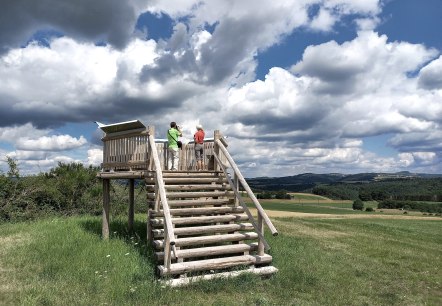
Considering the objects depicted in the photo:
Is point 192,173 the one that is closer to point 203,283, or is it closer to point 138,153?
point 138,153

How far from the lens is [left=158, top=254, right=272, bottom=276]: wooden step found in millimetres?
8602

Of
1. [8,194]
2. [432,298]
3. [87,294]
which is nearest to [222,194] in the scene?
[87,294]

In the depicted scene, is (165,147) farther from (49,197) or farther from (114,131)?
(49,197)

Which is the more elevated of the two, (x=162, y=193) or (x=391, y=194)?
(x=162, y=193)

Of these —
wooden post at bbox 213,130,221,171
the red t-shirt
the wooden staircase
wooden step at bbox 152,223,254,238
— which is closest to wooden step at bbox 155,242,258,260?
the wooden staircase

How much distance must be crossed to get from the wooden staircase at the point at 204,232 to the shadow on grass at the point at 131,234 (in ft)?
1.28

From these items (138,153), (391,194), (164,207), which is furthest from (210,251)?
(391,194)

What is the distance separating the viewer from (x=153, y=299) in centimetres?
754

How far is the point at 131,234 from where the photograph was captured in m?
14.2

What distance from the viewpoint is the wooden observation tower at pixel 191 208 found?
9.12 metres

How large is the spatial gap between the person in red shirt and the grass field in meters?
3.11

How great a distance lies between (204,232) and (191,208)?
0.92 meters

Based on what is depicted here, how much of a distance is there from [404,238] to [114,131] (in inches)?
549

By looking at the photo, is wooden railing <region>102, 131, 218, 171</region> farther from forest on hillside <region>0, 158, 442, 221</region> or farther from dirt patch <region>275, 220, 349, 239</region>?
forest on hillside <region>0, 158, 442, 221</region>
